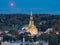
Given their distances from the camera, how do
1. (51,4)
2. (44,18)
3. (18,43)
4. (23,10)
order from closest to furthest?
1. (18,43)
2. (23,10)
3. (51,4)
4. (44,18)

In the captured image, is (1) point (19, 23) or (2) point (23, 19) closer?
(1) point (19, 23)

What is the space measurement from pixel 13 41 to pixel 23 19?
40.3 feet

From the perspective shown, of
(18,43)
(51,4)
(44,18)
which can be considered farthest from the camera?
(44,18)

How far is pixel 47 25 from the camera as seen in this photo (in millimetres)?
21688

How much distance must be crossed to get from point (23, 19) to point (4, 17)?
142 cm

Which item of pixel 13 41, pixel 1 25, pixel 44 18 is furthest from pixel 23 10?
pixel 13 41

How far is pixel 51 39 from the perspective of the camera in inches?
526

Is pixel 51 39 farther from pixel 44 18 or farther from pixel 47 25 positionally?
pixel 44 18

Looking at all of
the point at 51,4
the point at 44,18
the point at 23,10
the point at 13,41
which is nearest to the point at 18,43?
the point at 13,41

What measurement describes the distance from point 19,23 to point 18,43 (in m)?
9.89

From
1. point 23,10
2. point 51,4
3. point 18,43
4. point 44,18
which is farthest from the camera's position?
point 44,18

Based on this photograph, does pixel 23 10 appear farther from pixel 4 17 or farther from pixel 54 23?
pixel 4 17

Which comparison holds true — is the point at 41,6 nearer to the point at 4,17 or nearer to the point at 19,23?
the point at 19,23

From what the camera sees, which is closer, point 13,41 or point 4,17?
point 13,41
